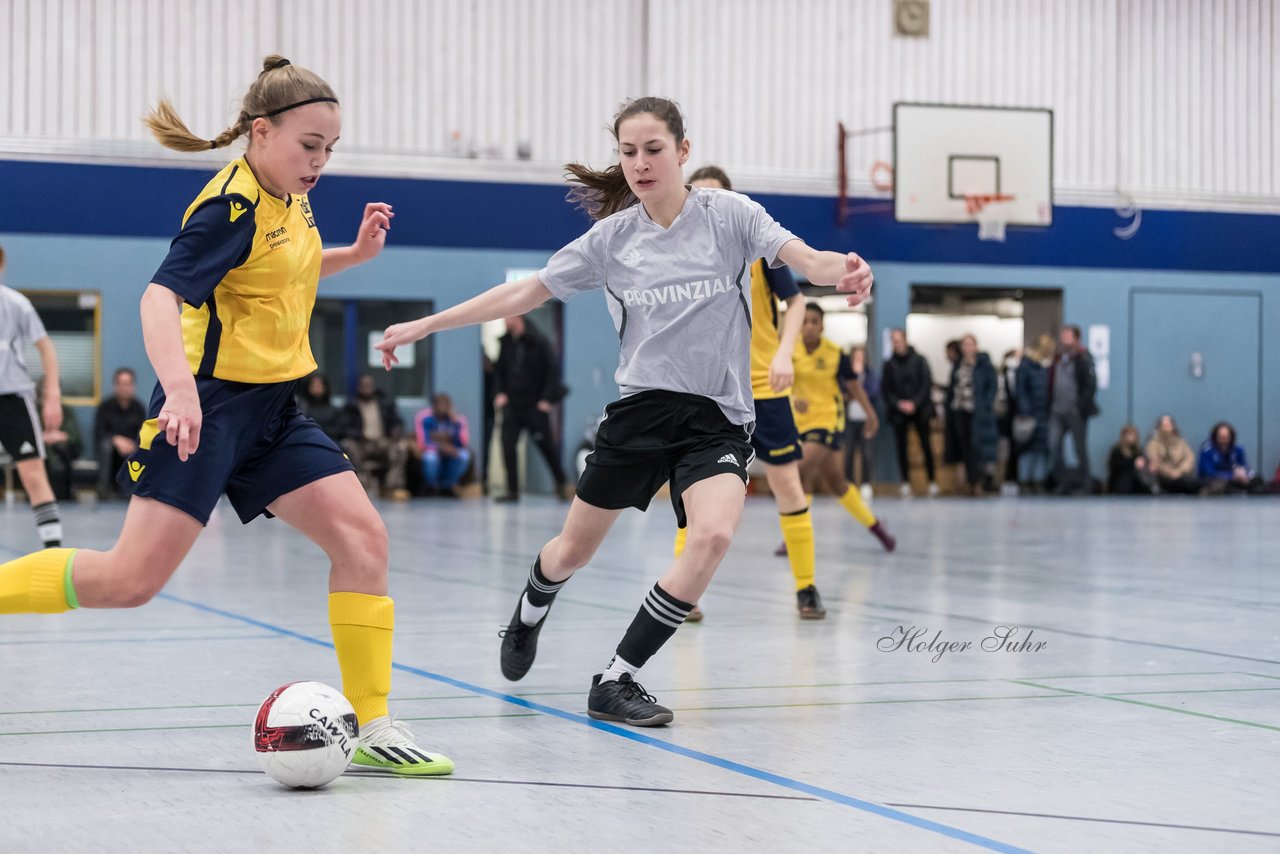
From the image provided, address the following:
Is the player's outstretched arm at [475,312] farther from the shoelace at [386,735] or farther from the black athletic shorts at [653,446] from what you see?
the shoelace at [386,735]

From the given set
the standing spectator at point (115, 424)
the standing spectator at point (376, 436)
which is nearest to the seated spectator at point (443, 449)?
the standing spectator at point (376, 436)

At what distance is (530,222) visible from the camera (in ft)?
68.5

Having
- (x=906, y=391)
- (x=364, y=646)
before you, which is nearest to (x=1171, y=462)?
(x=906, y=391)

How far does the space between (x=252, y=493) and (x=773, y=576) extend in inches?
229

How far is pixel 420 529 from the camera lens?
13594 millimetres

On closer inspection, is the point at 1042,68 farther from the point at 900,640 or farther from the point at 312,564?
the point at 900,640

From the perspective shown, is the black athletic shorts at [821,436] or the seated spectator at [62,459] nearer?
the black athletic shorts at [821,436]

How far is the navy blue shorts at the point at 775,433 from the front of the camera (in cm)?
728

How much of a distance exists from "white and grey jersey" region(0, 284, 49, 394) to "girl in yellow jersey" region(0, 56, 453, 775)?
549 centimetres

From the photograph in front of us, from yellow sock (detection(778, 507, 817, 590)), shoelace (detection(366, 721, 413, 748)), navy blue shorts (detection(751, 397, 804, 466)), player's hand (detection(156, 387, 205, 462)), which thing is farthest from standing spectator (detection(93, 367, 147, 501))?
player's hand (detection(156, 387, 205, 462))

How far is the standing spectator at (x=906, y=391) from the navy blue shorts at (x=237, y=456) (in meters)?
17.1

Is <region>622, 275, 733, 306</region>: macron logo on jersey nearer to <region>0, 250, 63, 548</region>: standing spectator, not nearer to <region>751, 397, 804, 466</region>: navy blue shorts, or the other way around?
<region>751, 397, 804, 466</region>: navy blue shorts

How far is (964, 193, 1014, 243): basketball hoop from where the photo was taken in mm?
20422

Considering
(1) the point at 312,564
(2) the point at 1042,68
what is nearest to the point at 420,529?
(1) the point at 312,564
